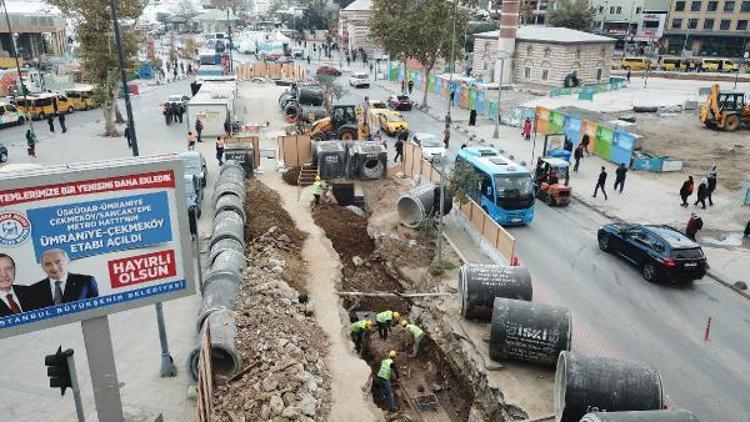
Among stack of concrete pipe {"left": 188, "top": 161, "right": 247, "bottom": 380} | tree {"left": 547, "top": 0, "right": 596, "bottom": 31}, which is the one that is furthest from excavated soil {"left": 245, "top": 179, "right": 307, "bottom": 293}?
tree {"left": 547, "top": 0, "right": 596, "bottom": 31}

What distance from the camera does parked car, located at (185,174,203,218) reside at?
21.2m

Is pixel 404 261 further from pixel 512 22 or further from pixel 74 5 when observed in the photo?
pixel 512 22

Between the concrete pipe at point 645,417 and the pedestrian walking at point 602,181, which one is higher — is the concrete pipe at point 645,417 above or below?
above

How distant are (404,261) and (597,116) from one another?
25950 millimetres

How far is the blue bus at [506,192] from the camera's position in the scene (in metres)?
→ 20.8

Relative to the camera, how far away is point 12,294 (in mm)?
8172

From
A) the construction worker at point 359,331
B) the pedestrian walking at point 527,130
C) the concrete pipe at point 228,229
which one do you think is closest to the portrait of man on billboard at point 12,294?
the construction worker at point 359,331

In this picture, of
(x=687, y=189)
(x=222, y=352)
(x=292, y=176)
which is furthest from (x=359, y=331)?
(x=687, y=189)

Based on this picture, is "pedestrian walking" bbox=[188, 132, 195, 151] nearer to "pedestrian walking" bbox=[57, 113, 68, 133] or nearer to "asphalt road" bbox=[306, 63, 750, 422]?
"pedestrian walking" bbox=[57, 113, 68, 133]

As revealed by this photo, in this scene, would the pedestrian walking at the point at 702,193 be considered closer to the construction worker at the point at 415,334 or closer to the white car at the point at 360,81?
the construction worker at the point at 415,334

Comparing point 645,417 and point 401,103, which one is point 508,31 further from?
point 645,417

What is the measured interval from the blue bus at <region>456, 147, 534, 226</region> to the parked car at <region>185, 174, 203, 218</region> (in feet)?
32.6

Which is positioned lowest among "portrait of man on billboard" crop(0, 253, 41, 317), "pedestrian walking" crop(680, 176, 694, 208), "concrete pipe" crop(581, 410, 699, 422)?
"pedestrian walking" crop(680, 176, 694, 208)

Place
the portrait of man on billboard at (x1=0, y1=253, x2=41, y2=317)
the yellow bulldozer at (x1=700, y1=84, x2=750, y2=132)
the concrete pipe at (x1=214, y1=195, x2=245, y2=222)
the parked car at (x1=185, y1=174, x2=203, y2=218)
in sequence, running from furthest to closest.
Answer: the yellow bulldozer at (x1=700, y1=84, x2=750, y2=132) < the parked car at (x1=185, y1=174, x2=203, y2=218) < the concrete pipe at (x1=214, y1=195, x2=245, y2=222) < the portrait of man on billboard at (x1=0, y1=253, x2=41, y2=317)
